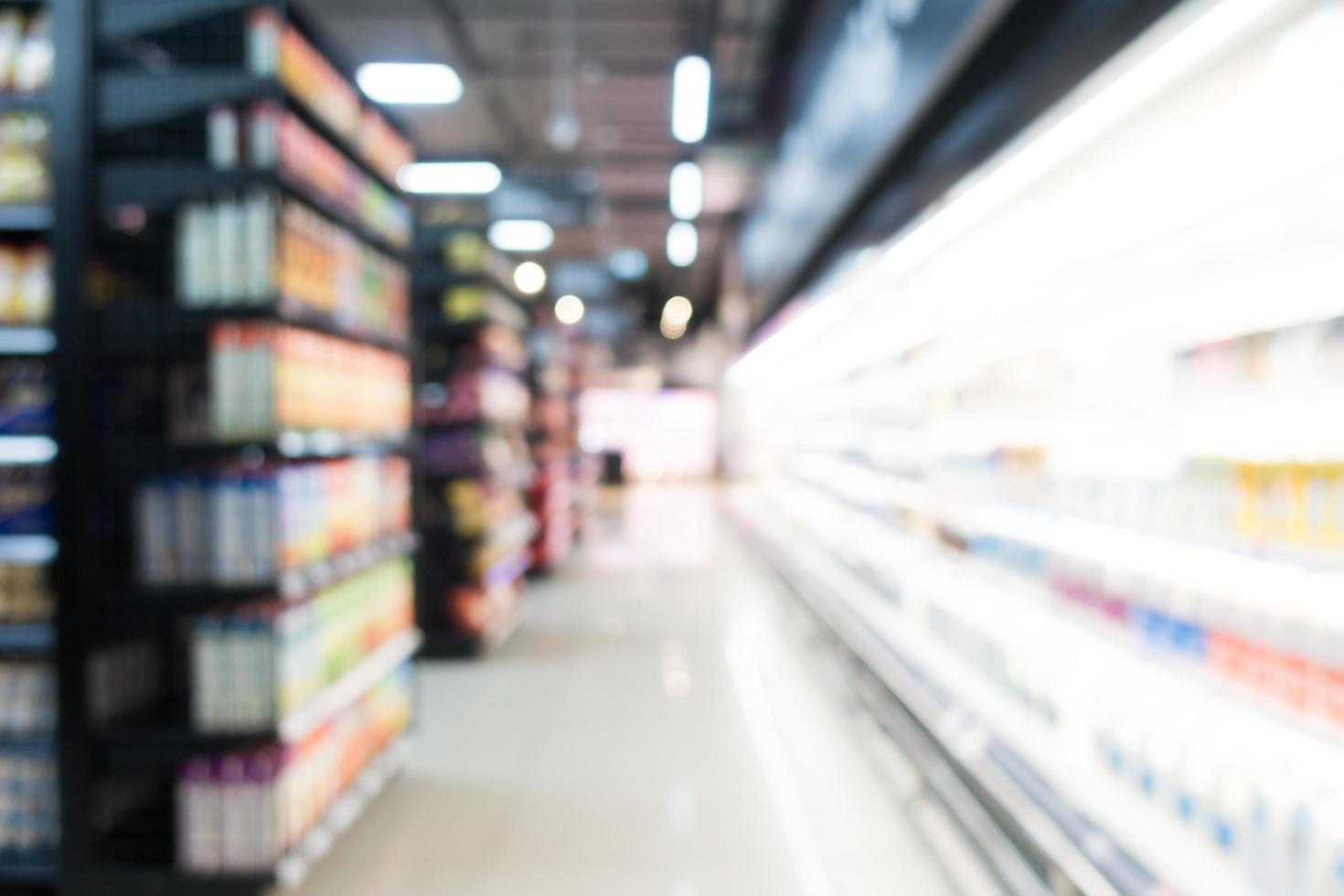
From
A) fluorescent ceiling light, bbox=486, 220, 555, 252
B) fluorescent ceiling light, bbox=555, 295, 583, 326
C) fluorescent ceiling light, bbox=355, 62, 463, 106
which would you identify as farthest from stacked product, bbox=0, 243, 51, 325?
fluorescent ceiling light, bbox=555, 295, 583, 326

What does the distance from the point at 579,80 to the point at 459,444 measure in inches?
177

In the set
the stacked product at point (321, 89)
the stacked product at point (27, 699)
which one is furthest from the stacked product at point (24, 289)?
the stacked product at point (27, 699)

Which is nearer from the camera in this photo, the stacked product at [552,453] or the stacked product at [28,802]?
the stacked product at [28,802]

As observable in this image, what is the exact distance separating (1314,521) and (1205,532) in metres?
0.23

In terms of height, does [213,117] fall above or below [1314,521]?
above

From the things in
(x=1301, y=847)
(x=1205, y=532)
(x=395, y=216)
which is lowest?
(x=1301, y=847)

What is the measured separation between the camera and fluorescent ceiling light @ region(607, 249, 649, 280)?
631 inches

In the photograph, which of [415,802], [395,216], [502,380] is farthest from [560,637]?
[395,216]

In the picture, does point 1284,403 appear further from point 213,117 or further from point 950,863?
point 213,117

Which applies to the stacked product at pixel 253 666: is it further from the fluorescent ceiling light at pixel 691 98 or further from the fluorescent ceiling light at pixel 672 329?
the fluorescent ceiling light at pixel 672 329

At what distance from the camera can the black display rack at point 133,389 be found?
9.07 feet

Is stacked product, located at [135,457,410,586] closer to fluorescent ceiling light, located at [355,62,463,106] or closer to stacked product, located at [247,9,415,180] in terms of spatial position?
stacked product, located at [247,9,415,180]

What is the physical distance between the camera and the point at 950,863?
3.08 meters

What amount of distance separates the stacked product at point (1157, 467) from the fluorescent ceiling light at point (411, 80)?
3590 mm
